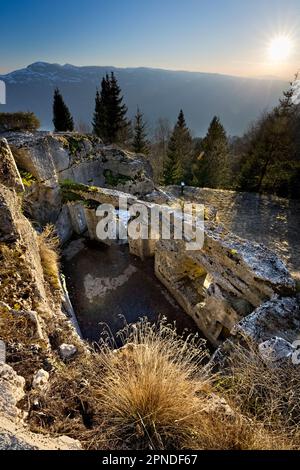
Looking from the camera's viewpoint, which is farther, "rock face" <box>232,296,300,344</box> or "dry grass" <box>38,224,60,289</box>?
"dry grass" <box>38,224,60,289</box>

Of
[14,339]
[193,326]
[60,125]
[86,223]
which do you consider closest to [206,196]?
[86,223]

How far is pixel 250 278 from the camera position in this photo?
621 cm

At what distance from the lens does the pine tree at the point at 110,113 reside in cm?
2375

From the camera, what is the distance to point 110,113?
2400 cm

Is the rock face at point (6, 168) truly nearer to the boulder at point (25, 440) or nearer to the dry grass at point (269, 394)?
the boulder at point (25, 440)

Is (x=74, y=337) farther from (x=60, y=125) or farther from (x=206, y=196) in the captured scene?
(x=60, y=125)

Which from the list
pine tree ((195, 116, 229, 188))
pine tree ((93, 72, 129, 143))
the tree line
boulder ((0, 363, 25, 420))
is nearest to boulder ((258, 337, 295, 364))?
A: boulder ((0, 363, 25, 420))

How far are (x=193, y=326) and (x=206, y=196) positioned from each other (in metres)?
10.8

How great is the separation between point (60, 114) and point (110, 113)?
534 centimetres

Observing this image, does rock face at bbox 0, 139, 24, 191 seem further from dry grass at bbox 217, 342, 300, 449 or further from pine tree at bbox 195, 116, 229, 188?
pine tree at bbox 195, 116, 229, 188

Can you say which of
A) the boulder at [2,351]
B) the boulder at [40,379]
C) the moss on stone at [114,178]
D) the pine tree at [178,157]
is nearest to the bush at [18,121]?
the moss on stone at [114,178]

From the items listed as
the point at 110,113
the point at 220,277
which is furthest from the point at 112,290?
the point at 110,113

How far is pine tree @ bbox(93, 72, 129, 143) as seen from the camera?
2375cm

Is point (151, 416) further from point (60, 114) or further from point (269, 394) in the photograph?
point (60, 114)
